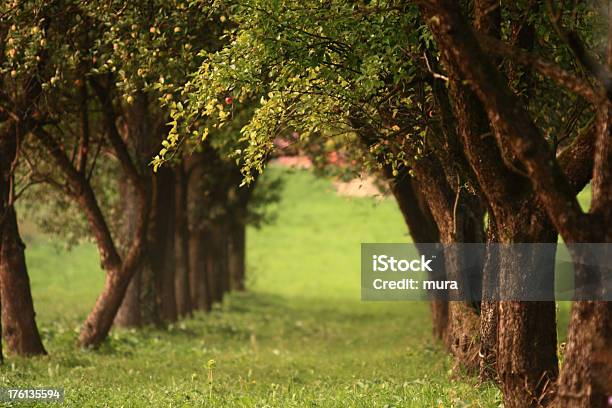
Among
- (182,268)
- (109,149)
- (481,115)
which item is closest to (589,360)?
(481,115)

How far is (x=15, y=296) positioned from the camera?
2155 cm

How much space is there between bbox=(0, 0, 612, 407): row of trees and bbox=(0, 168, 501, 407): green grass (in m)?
1.30

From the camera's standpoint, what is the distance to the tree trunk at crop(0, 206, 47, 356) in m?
21.3

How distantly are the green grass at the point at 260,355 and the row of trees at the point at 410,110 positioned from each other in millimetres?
1296

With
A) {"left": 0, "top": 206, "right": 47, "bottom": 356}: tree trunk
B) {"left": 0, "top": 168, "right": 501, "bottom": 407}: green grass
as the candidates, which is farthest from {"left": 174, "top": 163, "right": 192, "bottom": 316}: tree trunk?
{"left": 0, "top": 206, "right": 47, "bottom": 356}: tree trunk

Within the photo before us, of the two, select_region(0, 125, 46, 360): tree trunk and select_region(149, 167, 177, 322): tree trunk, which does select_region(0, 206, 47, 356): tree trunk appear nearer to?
select_region(0, 125, 46, 360): tree trunk

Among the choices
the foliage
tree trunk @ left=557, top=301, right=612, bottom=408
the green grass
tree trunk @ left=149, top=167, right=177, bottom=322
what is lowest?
the green grass

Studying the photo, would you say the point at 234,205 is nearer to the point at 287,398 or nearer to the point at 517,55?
the point at 287,398

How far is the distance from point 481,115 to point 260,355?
15.1m

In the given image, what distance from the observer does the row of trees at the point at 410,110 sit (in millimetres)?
10156

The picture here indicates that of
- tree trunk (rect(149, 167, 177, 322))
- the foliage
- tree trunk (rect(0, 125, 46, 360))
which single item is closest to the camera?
the foliage

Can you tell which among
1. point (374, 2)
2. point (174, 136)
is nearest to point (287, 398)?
point (174, 136)

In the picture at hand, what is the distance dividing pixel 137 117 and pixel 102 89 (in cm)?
355

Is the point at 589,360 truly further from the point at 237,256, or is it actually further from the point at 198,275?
the point at 237,256
